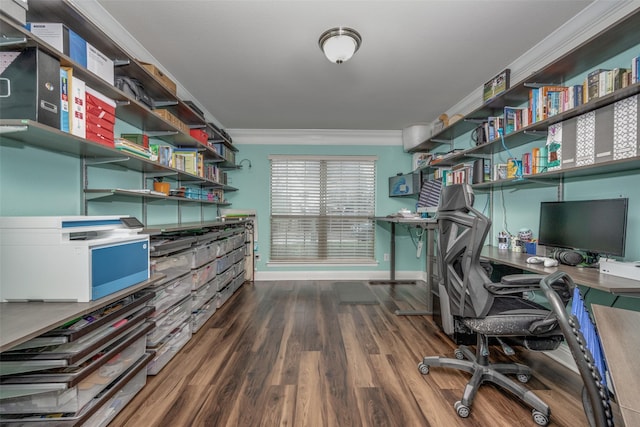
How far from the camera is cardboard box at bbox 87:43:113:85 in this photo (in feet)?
4.66

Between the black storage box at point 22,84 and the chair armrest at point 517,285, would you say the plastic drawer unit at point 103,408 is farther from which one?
the chair armrest at point 517,285

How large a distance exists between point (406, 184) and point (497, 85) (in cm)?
188

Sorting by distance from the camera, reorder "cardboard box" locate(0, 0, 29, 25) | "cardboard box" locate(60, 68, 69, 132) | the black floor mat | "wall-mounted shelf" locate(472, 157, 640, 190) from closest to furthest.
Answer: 1. "cardboard box" locate(0, 0, 29, 25)
2. "cardboard box" locate(60, 68, 69, 132)
3. "wall-mounted shelf" locate(472, 157, 640, 190)
4. the black floor mat

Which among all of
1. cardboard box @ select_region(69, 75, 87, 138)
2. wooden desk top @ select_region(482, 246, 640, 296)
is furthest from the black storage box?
wooden desk top @ select_region(482, 246, 640, 296)

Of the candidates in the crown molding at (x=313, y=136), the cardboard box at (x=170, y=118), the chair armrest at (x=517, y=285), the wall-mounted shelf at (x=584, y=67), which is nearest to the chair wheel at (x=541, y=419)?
the chair armrest at (x=517, y=285)

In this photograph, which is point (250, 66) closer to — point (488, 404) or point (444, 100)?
point (444, 100)

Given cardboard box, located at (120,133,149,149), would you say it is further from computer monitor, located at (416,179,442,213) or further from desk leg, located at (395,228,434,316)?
computer monitor, located at (416,179,442,213)

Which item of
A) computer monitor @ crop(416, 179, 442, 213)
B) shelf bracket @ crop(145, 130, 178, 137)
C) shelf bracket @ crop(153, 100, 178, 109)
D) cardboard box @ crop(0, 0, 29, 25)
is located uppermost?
shelf bracket @ crop(153, 100, 178, 109)

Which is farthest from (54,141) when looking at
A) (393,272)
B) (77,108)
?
(393,272)

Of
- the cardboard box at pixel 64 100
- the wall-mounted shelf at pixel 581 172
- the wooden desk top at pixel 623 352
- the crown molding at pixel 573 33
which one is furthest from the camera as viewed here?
the crown molding at pixel 573 33

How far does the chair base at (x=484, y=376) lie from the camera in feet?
4.59

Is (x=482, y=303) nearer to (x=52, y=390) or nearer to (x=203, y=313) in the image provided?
(x=52, y=390)

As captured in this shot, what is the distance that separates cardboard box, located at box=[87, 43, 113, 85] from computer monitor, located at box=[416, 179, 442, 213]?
3349 mm

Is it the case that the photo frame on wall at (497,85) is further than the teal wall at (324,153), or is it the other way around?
the teal wall at (324,153)
